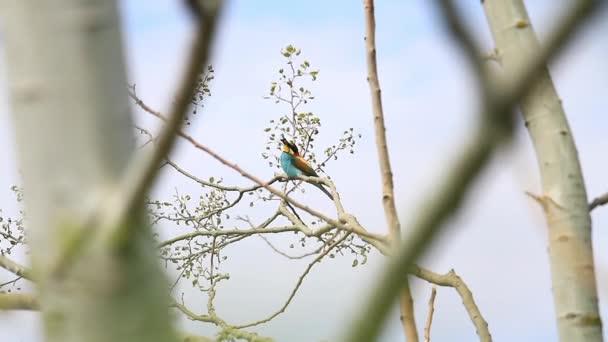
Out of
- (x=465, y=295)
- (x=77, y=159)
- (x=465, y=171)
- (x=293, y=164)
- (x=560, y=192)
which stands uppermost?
(x=293, y=164)

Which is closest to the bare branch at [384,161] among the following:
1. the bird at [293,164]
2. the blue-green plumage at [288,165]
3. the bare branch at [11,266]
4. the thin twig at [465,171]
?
the bare branch at [11,266]

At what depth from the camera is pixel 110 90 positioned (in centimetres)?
74

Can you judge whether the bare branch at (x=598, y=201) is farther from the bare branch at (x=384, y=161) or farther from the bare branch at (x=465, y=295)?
the bare branch at (x=465, y=295)

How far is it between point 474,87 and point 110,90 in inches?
15.1

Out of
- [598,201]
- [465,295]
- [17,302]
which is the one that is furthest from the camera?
[465,295]

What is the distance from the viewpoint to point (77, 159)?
72 centimetres

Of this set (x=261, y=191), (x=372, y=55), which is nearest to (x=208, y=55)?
(x=372, y=55)

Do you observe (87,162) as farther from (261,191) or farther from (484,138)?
(261,191)

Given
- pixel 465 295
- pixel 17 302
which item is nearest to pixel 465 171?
pixel 17 302

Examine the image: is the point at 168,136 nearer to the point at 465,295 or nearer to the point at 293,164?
the point at 465,295

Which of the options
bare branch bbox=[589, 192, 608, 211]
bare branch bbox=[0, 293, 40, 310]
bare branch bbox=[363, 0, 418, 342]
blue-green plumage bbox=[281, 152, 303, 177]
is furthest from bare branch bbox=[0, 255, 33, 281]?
blue-green plumage bbox=[281, 152, 303, 177]

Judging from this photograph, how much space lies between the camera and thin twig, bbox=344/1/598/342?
457 millimetres

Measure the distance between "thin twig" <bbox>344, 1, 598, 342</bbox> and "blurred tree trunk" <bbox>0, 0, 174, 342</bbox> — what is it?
24 centimetres

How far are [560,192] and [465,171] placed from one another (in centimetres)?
138
